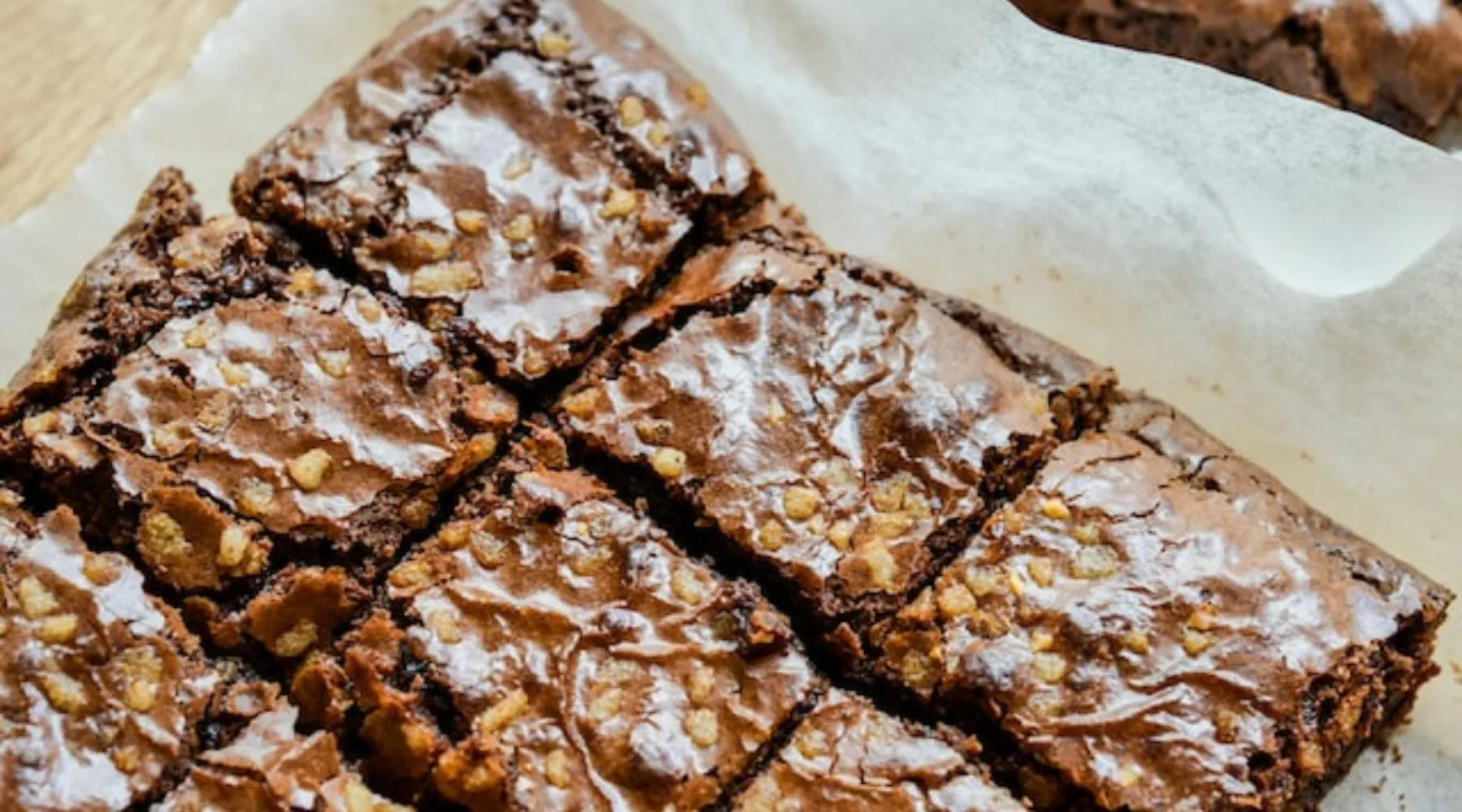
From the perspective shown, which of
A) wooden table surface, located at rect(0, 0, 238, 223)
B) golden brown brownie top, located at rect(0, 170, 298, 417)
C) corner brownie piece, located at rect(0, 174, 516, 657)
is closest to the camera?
corner brownie piece, located at rect(0, 174, 516, 657)

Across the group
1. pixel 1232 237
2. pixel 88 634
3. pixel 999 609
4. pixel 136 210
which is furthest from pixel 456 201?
pixel 1232 237

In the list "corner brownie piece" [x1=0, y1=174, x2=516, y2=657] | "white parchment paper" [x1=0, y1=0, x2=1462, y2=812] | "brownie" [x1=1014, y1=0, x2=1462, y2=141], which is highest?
"brownie" [x1=1014, y1=0, x2=1462, y2=141]

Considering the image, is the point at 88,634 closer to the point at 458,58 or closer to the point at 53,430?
the point at 53,430

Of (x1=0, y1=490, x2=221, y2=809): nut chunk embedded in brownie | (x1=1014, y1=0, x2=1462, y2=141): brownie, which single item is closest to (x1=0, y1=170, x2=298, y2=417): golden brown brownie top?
(x1=0, y1=490, x2=221, y2=809): nut chunk embedded in brownie

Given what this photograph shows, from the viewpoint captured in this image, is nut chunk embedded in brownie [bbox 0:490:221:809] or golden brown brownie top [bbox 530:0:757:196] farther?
golden brown brownie top [bbox 530:0:757:196]

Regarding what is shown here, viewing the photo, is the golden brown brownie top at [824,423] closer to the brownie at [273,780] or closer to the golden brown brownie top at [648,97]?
the golden brown brownie top at [648,97]

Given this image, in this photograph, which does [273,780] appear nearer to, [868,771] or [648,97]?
[868,771]

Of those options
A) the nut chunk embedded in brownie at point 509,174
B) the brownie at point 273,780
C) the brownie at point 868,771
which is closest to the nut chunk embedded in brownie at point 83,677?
the brownie at point 273,780

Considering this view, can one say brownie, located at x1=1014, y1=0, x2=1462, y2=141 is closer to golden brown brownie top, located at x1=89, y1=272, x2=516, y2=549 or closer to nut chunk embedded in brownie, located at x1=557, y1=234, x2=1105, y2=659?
nut chunk embedded in brownie, located at x1=557, y1=234, x2=1105, y2=659
